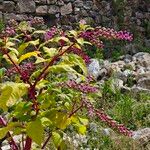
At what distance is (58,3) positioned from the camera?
9953 mm

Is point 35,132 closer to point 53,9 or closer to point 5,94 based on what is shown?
point 5,94

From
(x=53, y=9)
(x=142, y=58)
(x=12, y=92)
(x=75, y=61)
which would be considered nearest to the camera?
(x=12, y=92)

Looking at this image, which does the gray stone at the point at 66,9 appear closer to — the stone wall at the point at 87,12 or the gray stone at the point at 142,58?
the stone wall at the point at 87,12

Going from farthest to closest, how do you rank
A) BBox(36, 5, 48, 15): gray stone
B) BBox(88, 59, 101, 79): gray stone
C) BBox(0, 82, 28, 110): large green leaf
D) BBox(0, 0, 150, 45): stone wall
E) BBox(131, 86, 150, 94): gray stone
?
BBox(36, 5, 48, 15): gray stone, BBox(0, 0, 150, 45): stone wall, BBox(88, 59, 101, 79): gray stone, BBox(131, 86, 150, 94): gray stone, BBox(0, 82, 28, 110): large green leaf

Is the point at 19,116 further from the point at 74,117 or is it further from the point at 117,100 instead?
the point at 117,100

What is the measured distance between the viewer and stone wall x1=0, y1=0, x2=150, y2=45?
9.31 metres

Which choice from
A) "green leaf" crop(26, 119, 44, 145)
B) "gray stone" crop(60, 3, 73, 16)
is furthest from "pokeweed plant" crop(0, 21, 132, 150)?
"gray stone" crop(60, 3, 73, 16)

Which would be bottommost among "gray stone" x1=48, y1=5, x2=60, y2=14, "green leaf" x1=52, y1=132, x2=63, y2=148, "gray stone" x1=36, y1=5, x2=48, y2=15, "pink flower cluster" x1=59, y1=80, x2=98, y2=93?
"gray stone" x1=48, y1=5, x2=60, y2=14

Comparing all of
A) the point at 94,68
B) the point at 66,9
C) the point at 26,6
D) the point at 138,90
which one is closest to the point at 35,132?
the point at 138,90

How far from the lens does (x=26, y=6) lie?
9422 millimetres

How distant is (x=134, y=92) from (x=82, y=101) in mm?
4889

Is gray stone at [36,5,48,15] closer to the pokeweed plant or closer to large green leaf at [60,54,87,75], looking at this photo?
the pokeweed plant

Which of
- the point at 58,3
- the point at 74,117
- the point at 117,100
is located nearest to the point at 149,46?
the point at 58,3

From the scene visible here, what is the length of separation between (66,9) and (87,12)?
0.62m
